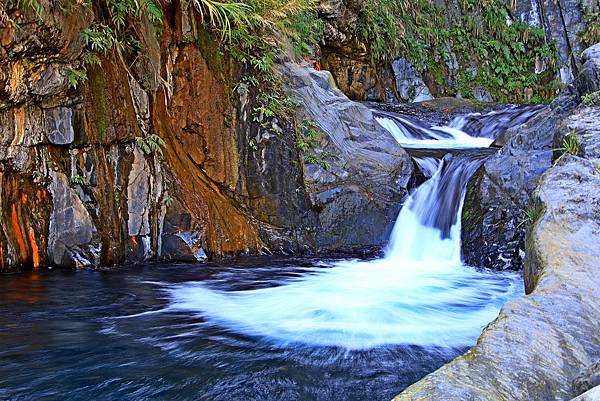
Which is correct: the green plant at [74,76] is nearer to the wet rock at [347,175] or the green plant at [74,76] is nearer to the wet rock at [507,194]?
the wet rock at [347,175]

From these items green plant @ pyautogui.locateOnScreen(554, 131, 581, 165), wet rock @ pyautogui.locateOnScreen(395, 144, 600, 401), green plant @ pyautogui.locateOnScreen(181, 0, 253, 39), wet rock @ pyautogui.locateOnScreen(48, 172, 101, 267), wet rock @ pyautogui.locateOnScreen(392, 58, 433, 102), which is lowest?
wet rock @ pyautogui.locateOnScreen(395, 144, 600, 401)

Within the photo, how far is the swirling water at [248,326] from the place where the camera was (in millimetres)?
3600

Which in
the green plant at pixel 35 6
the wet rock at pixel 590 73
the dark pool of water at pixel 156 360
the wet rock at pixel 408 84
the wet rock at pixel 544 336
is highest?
the wet rock at pixel 408 84

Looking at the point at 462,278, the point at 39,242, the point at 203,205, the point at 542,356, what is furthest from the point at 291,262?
the point at 542,356

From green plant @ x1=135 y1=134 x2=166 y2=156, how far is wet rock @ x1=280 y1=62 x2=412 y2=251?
7.33 feet

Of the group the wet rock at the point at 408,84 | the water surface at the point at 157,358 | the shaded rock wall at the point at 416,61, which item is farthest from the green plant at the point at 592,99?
the wet rock at the point at 408,84

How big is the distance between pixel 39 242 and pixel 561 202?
19.6ft

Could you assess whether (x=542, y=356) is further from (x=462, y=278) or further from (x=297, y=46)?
(x=297, y=46)

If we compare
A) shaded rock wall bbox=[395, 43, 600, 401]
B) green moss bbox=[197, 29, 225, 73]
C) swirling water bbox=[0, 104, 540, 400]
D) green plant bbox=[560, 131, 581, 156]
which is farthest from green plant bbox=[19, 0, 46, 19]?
green plant bbox=[560, 131, 581, 156]

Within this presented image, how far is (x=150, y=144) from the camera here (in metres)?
7.34

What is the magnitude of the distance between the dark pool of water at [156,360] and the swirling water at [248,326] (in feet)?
0.05

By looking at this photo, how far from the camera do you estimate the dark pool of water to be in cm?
348

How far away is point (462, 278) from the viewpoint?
673 cm

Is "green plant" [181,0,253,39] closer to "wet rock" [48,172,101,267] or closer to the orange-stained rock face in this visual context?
"wet rock" [48,172,101,267]
